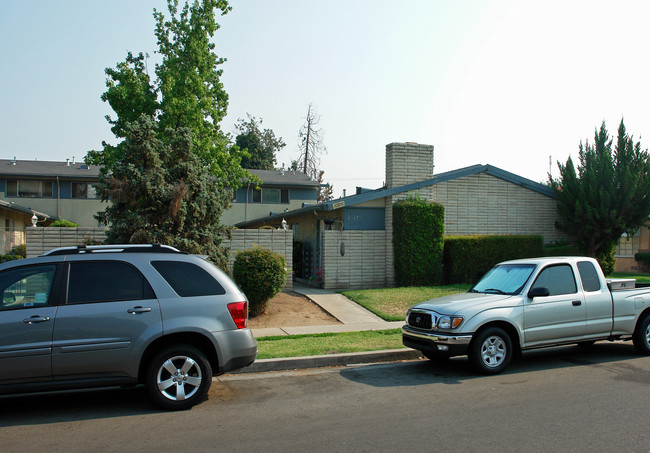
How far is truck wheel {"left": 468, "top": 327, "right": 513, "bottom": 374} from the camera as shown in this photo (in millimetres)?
7805

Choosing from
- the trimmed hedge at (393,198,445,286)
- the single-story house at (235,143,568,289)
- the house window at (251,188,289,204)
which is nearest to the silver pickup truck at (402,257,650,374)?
the trimmed hedge at (393,198,445,286)

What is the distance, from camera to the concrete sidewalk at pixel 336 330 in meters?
8.65

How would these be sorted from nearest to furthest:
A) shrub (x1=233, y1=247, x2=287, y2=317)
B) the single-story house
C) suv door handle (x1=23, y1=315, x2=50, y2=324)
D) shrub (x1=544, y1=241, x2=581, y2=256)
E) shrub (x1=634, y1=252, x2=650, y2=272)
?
1. suv door handle (x1=23, y1=315, x2=50, y2=324)
2. shrub (x1=233, y1=247, x2=287, y2=317)
3. the single-story house
4. shrub (x1=544, y1=241, x2=581, y2=256)
5. shrub (x1=634, y1=252, x2=650, y2=272)

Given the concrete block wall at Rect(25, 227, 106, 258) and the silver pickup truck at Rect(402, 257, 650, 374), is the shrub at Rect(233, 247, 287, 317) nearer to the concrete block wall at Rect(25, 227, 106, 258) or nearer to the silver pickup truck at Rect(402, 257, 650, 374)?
the concrete block wall at Rect(25, 227, 106, 258)

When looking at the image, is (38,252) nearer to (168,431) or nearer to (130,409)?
(130,409)

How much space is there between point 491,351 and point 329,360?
254cm

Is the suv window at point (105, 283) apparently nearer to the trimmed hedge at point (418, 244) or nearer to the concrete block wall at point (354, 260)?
the concrete block wall at point (354, 260)

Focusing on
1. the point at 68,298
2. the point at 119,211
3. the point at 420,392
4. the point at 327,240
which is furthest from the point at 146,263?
the point at 327,240

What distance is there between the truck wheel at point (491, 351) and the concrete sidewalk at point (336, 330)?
66.1 inches

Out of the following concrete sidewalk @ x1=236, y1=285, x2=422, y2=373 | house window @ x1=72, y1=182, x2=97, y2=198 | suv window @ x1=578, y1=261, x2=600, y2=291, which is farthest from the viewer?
house window @ x1=72, y1=182, x2=97, y2=198

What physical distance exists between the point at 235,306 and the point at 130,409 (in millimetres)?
1681

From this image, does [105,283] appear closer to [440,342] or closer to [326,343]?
[440,342]

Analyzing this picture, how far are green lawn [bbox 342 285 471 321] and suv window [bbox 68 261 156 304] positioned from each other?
25.0 feet

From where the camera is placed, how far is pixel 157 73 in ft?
69.9
